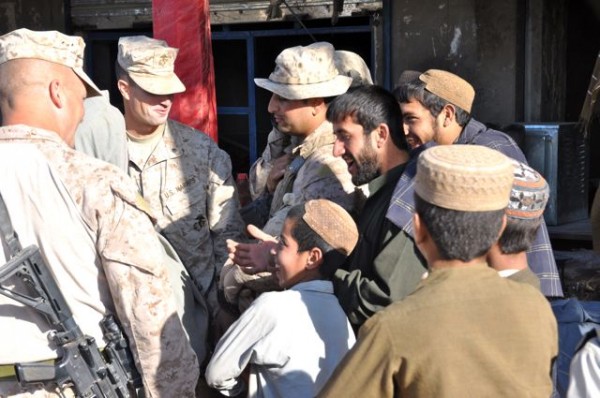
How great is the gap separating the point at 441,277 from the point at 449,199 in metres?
0.17

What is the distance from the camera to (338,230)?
9.04ft

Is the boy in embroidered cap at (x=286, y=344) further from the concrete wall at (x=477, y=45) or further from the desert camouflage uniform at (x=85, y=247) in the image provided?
the concrete wall at (x=477, y=45)

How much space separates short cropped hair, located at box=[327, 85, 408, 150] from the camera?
2.97m

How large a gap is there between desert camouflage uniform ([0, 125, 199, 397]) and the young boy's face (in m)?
0.36

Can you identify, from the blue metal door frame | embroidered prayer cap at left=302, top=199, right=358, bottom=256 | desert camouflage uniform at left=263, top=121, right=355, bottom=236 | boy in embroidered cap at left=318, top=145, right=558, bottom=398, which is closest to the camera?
boy in embroidered cap at left=318, top=145, right=558, bottom=398

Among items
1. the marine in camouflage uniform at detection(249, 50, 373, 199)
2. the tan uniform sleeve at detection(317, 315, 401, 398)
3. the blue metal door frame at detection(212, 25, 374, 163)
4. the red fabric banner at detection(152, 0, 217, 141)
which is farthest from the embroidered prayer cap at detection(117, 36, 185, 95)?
the blue metal door frame at detection(212, 25, 374, 163)

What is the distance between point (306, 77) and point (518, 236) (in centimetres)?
146

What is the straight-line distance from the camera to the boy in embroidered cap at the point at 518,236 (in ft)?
7.75

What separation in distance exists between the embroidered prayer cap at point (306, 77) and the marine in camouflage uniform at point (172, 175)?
422mm

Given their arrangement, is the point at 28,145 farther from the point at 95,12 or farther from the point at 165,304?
the point at 95,12

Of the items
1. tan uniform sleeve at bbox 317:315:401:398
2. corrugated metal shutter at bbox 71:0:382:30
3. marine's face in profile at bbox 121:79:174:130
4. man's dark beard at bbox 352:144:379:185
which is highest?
corrugated metal shutter at bbox 71:0:382:30

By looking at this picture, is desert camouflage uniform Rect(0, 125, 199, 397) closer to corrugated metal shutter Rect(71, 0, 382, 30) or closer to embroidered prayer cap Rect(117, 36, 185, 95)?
embroidered prayer cap Rect(117, 36, 185, 95)

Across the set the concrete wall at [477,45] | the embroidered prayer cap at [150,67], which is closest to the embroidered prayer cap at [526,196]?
the embroidered prayer cap at [150,67]

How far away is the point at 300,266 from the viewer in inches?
110
